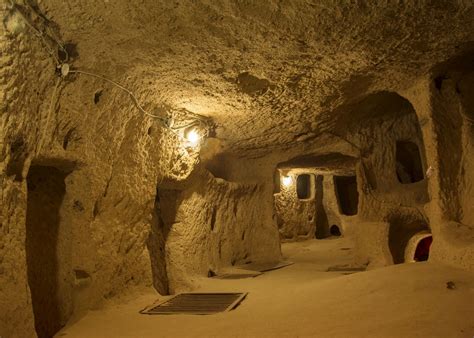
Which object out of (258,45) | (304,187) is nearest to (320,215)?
(304,187)

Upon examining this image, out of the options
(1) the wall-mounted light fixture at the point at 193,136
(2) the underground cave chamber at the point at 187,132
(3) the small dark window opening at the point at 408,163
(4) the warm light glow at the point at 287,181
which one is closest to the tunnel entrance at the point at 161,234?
(2) the underground cave chamber at the point at 187,132

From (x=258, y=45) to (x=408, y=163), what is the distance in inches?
244

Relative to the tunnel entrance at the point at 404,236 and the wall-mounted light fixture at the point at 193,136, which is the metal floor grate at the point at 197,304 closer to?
the wall-mounted light fixture at the point at 193,136

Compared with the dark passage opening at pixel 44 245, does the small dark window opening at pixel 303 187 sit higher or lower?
higher

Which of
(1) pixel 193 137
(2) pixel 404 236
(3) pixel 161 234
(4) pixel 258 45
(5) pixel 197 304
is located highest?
(4) pixel 258 45

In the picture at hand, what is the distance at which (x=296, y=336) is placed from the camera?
2486mm

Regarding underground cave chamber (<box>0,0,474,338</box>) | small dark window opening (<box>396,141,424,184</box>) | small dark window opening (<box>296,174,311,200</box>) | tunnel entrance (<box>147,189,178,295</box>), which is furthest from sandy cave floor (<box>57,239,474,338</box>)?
small dark window opening (<box>296,174,311,200</box>)

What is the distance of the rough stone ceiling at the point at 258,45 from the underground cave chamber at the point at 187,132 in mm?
18

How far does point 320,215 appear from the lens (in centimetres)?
1253

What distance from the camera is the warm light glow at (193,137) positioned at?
536 centimetres

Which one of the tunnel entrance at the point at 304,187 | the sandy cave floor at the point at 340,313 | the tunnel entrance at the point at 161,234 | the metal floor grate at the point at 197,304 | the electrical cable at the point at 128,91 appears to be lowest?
the metal floor grate at the point at 197,304

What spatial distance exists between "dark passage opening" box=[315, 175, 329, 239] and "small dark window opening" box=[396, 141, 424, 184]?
4107 mm

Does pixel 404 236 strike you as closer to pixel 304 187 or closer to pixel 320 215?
pixel 320 215

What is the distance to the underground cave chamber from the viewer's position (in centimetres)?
258
